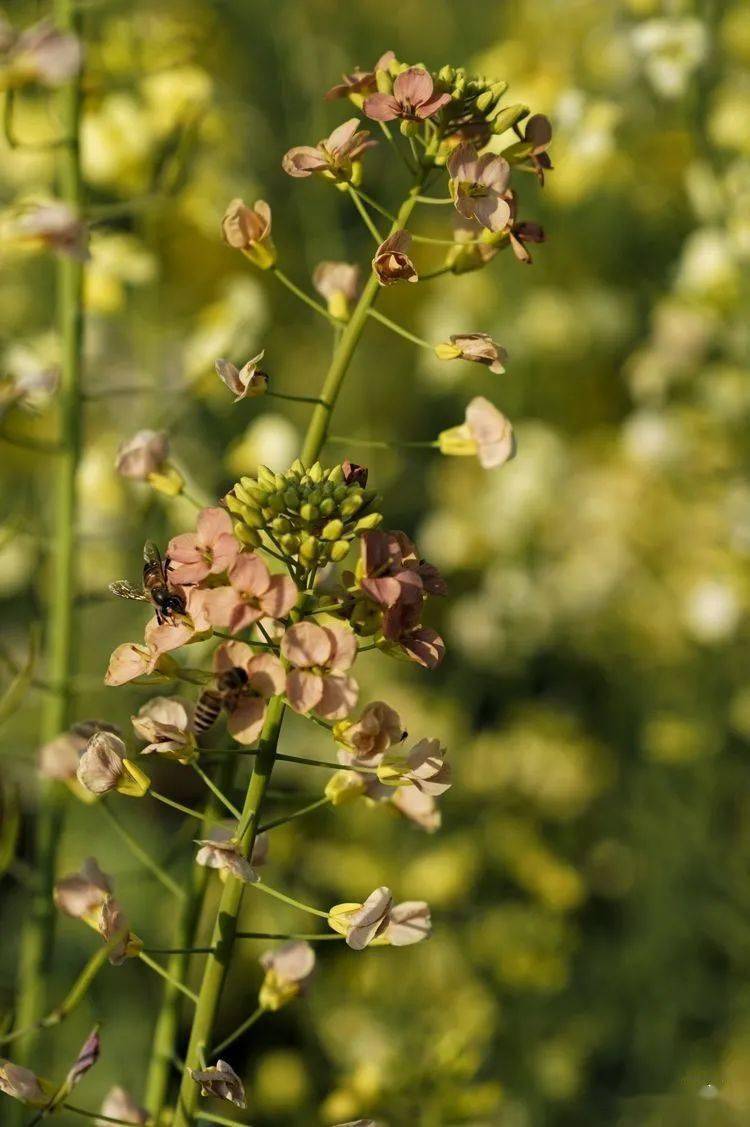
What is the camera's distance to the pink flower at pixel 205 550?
1.51 ft

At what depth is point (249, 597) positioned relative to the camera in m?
0.45

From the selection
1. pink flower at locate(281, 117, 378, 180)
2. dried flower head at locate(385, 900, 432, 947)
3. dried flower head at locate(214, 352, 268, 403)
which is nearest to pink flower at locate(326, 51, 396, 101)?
pink flower at locate(281, 117, 378, 180)

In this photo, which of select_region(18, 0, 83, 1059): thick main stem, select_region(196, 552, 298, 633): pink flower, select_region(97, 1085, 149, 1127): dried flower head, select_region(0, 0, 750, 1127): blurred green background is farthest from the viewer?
select_region(0, 0, 750, 1127): blurred green background

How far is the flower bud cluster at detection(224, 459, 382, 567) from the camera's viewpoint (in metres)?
0.47

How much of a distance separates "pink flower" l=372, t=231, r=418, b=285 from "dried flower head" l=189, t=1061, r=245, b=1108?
0.31 metres

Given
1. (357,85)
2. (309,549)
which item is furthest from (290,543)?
(357,85)

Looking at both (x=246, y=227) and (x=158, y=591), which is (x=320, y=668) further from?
(x=246, y=227)

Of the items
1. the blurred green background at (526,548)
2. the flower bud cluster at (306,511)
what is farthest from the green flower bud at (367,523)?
the blurred green background at (526,548)

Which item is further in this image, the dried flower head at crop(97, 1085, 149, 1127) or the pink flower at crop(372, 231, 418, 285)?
the dried flower head at crop(97, 1085, 149, 1127)

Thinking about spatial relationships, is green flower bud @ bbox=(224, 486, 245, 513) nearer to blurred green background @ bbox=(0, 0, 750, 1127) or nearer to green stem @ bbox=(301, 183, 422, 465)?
green stem @ bbox=(301, 183, 422, 465)

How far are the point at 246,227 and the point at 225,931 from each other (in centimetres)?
30

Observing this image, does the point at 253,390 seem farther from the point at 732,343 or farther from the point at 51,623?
the point at 732,343

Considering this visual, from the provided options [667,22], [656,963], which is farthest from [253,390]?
[656,963]

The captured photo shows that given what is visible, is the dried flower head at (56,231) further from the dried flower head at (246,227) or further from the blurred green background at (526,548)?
the blurred green background at (526,548)
